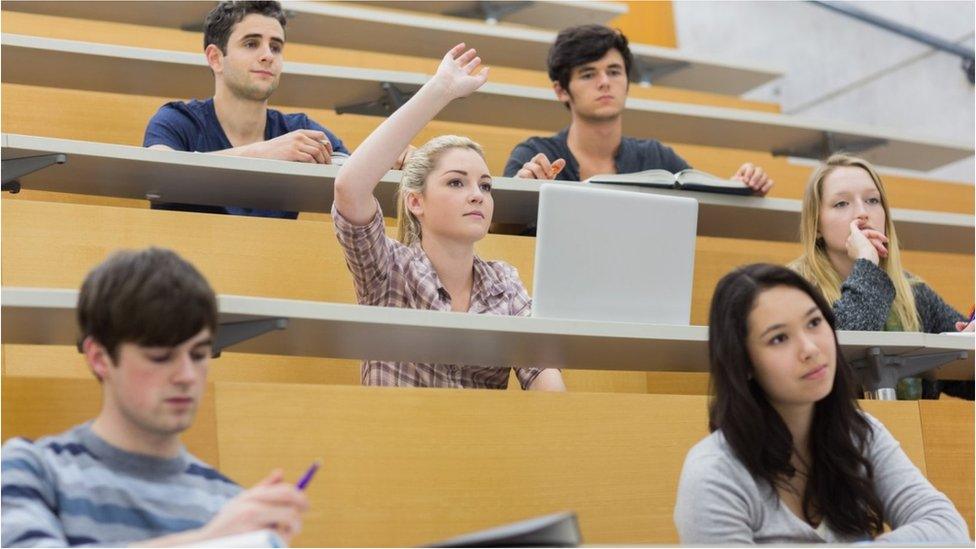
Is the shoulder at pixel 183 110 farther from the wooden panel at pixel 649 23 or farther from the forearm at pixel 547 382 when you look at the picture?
the wooden panel at pixel 649 23

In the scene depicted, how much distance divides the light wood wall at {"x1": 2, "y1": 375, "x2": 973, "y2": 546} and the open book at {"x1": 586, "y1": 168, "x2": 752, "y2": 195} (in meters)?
0.49

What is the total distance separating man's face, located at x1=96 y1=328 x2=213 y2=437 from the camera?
0.90 metres

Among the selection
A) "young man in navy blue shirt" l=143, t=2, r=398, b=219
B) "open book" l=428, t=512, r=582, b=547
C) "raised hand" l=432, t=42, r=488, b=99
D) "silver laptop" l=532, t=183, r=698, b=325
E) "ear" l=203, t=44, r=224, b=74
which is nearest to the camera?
"open book" l=428, t=512, r=582, b=547

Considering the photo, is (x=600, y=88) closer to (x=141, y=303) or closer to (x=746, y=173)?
(x=746, y=173)

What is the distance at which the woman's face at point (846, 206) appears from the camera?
5.98ft

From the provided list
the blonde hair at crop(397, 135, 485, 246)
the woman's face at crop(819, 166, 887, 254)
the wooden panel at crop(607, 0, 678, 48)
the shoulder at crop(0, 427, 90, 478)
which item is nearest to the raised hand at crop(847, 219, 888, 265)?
the woman's face at crop(819, 166, 887, 254)

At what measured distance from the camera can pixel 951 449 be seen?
149 centimetres

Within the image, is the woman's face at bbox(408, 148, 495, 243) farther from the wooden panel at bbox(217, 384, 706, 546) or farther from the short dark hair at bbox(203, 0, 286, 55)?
the short dark hair at bbox(203, 0, 286, 55)

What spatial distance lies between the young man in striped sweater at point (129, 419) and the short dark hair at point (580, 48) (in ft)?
4.49

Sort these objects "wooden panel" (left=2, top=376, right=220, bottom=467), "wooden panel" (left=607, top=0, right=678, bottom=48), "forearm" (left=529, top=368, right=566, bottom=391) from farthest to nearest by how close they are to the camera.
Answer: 1. "wooden panel" (left=607, top=0, right=678, bottom=48)
2. "forearm" (left=529, top=368, right=566, bottom=391)
3. "wooden panel" (left=2, top=376, right=220, bottom=467)

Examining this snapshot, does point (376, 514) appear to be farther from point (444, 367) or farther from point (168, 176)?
point (168, 176)

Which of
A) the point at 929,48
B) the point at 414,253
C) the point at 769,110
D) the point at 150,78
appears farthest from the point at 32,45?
the point at 929,48

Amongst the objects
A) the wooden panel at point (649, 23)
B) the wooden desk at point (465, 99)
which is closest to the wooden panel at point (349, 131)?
the wooden desk at point (465, 99)

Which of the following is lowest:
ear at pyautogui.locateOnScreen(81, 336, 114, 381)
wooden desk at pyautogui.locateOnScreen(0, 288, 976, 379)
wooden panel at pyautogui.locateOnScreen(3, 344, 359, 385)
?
wooden panel at pyautogui.locateOnScreen(3, 344, 359, 385)
